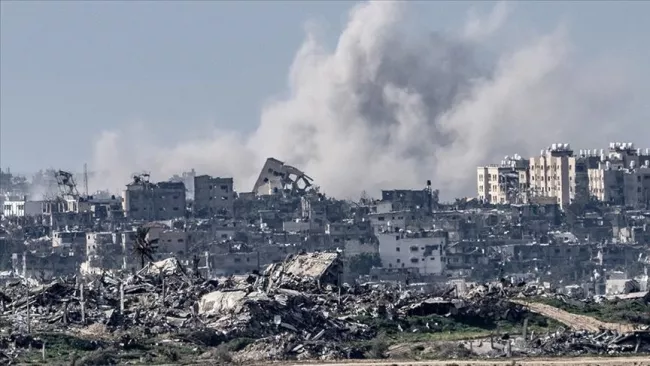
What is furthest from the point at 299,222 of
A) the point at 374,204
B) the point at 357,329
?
the point at 357,329

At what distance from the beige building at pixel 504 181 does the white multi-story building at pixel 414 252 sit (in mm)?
28532

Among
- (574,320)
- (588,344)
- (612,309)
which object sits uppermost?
(612,309)

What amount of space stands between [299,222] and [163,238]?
48.5ft

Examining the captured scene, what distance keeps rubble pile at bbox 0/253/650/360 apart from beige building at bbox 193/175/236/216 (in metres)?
71.0

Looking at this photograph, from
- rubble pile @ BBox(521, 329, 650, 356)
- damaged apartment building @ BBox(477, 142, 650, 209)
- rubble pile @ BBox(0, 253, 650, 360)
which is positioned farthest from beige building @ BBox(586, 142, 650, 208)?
rubble pile @ BBox(521, 329, 650, 356)

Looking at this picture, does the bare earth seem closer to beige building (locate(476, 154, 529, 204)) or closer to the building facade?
the building facade

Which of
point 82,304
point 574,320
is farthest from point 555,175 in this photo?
point 82,304

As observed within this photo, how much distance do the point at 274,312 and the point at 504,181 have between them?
93.0 meters

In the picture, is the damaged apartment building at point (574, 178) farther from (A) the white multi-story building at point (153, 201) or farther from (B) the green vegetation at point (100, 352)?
(B) the green vegetation at point (100, 352)

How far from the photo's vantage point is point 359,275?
122062 mm

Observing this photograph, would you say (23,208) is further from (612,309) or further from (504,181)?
(612,309)

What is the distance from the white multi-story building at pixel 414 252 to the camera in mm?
125688

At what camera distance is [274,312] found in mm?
68812

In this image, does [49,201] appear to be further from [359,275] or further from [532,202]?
[359,275]
